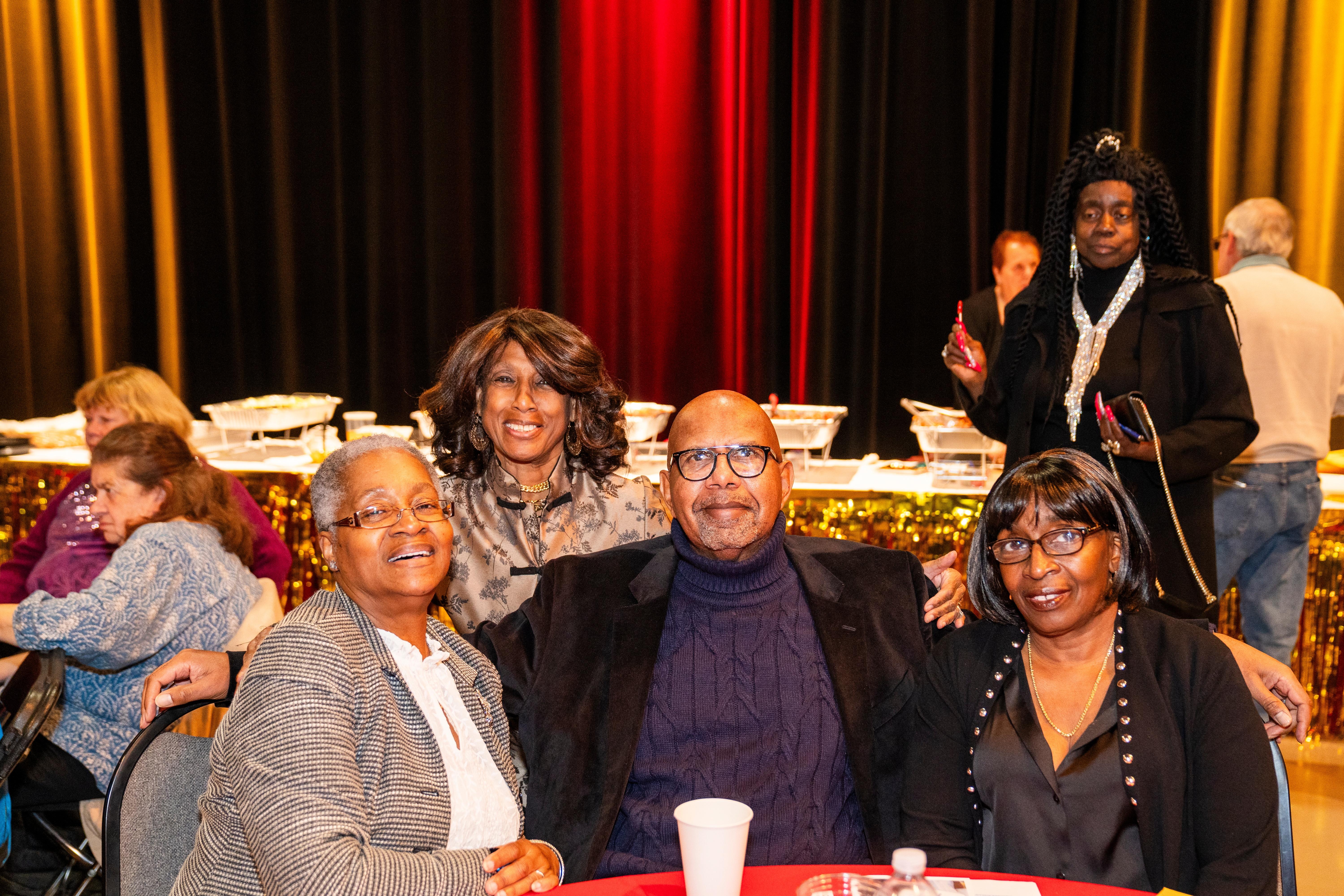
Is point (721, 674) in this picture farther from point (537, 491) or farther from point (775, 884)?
point (537, 491)

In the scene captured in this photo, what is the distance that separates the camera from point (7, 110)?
6824 mm

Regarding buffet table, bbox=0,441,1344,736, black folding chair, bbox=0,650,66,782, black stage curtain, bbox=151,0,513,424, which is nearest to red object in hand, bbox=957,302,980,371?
buffet table, bbox=0,441,1344,736

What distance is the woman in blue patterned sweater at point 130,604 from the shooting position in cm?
262

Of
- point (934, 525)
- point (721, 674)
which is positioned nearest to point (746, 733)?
point (721, 674)

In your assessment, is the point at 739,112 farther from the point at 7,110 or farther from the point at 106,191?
the point at 7,110

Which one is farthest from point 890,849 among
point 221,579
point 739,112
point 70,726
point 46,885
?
point 739,112

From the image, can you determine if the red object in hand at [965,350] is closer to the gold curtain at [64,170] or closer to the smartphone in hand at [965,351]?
the smartphone in hand at [965,351]

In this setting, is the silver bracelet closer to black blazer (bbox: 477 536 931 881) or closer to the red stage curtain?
black blazer (bbox: 477 536 931 881)

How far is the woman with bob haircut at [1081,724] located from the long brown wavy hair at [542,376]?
3.39 ft

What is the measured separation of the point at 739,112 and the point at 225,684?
464 centimetres

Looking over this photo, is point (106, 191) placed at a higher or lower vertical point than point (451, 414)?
higher

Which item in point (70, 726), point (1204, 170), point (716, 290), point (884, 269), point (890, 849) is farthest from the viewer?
point (716, 290)

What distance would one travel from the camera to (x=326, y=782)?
4.76ft

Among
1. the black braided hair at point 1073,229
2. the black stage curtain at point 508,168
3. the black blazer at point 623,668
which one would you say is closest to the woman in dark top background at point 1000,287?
the black stage curtain at point 508,168
